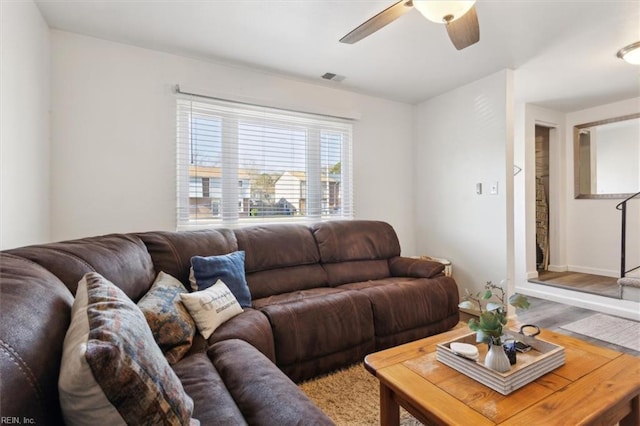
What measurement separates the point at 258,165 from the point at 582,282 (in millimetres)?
4308

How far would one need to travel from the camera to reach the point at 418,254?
13.4 feet

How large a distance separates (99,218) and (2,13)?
136 cm

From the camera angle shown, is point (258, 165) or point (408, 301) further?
point (258, 165)

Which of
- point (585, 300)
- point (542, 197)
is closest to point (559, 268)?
point (542, 197)

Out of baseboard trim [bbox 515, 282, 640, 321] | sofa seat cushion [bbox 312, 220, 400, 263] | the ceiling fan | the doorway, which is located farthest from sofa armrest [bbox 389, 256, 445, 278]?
the doorway

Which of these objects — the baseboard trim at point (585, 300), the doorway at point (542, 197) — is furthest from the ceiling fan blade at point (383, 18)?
the doorway at point (542, 197)

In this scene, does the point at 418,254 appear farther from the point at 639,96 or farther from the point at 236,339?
the point at 639,96

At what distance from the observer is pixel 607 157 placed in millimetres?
4305

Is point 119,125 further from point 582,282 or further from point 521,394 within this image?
point 582,282

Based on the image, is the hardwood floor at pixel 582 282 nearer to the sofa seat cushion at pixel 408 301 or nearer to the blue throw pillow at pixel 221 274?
the sofa seat cushion at pixel 408 301

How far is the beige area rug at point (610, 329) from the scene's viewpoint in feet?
8.61

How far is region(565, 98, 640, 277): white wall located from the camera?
13.2ft

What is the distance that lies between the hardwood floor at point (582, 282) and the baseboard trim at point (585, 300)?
66 millimetres

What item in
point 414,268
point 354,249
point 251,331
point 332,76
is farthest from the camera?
point 332,76
